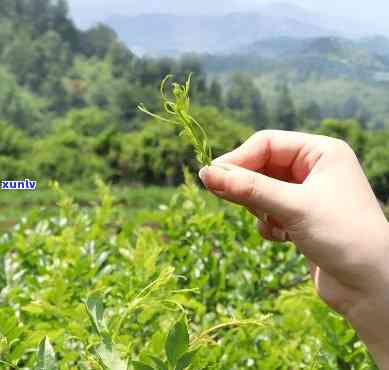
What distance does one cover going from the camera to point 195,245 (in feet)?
6.22

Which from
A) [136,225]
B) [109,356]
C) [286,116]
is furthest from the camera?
[286,116]

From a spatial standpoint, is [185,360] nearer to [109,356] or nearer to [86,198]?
[109,356]

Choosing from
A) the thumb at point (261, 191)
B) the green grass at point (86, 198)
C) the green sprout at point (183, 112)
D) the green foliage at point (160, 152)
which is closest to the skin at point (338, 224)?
the thumb at point (261, 191)

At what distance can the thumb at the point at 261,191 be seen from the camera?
1.02 metres

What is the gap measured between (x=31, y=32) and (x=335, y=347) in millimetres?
62667

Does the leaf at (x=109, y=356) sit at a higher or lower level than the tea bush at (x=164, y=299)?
higher

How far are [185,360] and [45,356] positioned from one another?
19 centimetres

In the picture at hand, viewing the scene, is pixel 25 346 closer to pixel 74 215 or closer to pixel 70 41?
pixel 74 215

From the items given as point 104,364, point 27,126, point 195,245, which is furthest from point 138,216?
point 27,126

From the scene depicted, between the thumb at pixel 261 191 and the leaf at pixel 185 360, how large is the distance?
0.29 metres

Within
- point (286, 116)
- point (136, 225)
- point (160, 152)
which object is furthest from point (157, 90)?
point (136, 225)

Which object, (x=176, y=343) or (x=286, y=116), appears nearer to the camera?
(x=176, y=343)

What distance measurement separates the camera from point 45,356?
89 cm

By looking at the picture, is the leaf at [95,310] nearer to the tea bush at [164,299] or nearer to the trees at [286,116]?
the tea bush at [164,299]
